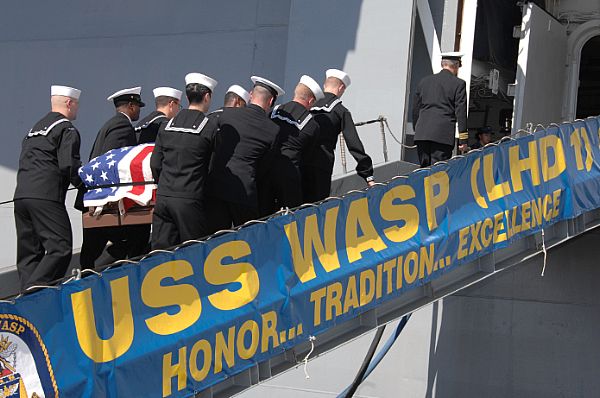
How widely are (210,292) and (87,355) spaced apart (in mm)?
821

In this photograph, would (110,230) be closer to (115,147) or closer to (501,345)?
(115,147)

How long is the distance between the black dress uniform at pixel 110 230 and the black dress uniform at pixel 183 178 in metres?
0.74

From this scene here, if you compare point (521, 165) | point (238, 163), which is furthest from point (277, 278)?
point (521, 165)

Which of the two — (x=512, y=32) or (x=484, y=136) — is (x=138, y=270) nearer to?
(x=484, y=136)

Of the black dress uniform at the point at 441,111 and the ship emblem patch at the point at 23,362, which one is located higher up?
the black dress uniform at the point at 441,111

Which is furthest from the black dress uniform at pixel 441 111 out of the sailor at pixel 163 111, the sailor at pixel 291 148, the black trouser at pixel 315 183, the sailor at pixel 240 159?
the sailor at pixel 163 111

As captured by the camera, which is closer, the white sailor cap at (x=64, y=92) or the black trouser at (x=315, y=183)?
the white sailor cap at (x=64, y=92)

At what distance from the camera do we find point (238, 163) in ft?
20.4

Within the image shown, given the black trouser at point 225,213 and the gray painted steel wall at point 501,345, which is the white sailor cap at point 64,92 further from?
the gray painted steel wall at point 501,345

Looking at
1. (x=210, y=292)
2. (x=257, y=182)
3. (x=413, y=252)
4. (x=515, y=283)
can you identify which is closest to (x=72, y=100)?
(x=257, y=182)

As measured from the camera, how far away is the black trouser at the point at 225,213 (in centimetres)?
618

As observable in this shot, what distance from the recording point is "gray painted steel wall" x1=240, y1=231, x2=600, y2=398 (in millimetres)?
9078

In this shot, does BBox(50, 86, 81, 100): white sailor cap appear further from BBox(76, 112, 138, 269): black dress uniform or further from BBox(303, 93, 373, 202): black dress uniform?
BBox(303, 93, 373, 202): black dress uniform

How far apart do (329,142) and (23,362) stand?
3280 millimetres
